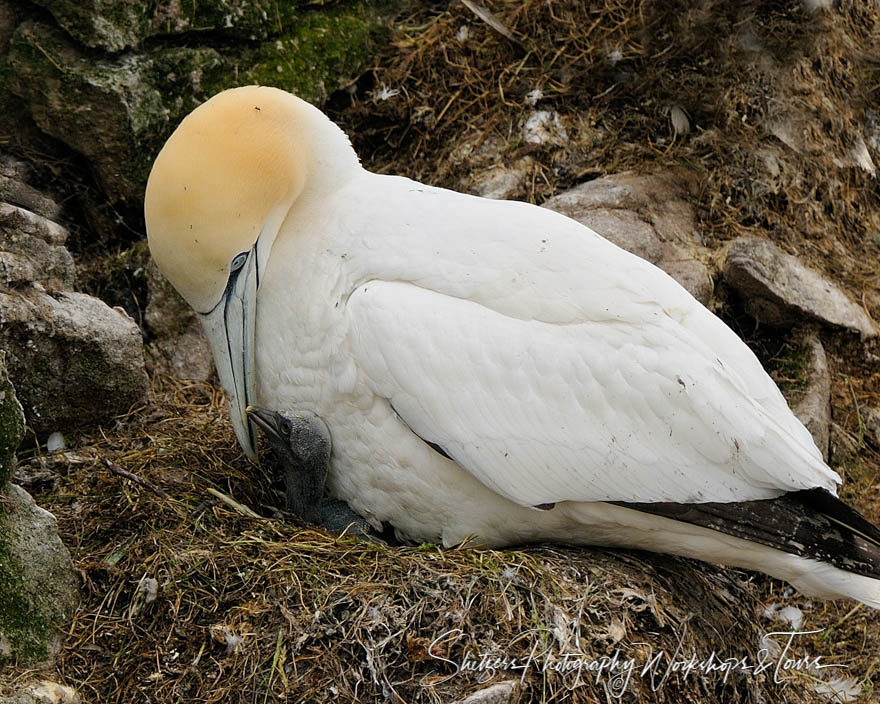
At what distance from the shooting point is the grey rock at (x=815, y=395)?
17.4ft

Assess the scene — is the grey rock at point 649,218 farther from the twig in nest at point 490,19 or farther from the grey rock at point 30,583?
the grey rock at point 30,583

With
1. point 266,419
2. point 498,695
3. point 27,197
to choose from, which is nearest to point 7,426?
point 266,419

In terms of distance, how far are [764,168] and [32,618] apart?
4304 millimetres

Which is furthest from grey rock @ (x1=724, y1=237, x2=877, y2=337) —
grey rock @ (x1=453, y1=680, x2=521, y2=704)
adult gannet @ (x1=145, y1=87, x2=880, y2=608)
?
grey rock @ (x1=453, y1=680, x2=521, y2=704)

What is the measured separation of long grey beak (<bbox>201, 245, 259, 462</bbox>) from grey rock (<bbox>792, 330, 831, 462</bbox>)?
262 centimetres

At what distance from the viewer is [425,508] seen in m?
3.88

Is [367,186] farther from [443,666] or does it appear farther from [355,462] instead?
[443,666]

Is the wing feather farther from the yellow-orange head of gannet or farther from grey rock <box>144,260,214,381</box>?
grey rock <box>144,260,214,381</box>

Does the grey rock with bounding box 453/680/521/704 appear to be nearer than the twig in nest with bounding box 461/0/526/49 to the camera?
Yes

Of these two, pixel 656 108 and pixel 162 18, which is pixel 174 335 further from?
pixel 656 108

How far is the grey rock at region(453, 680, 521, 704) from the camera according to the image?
3188mm

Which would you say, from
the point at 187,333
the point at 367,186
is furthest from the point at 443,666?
the point at 187,333

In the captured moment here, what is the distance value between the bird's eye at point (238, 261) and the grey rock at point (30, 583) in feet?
3.31

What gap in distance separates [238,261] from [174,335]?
1643 mm
